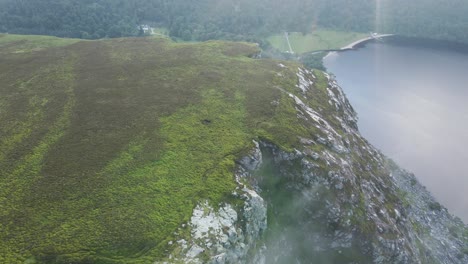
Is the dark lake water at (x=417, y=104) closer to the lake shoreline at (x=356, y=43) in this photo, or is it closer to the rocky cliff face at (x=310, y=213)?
the lake shoreline at (x=356, y=43)

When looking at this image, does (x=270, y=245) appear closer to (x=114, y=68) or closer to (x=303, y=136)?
(x=303, y=136)

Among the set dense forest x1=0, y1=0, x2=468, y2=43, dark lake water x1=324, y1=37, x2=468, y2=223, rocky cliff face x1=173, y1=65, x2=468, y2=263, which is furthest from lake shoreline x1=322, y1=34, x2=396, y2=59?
rocky cliff face x1=173, y1=65, x2=468, y2=263

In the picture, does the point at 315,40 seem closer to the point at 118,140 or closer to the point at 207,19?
the point at 207,19

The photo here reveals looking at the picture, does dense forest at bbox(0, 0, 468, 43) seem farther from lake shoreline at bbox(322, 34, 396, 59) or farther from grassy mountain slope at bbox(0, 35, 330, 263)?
grassy mountain slope at bbox(0, 35, 330, 263)

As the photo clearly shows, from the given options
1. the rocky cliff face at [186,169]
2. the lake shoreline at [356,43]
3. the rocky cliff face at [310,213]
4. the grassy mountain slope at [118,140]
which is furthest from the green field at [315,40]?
the rocky cliff face at [310,213]

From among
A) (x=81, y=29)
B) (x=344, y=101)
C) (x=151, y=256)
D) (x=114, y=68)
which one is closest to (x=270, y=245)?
(x=151, y=256)

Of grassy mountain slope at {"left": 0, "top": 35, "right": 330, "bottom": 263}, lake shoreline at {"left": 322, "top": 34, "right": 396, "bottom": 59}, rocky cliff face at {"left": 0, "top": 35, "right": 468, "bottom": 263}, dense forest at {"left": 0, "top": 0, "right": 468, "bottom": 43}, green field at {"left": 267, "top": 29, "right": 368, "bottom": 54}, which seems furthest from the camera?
green field at {"left": 267, "top": 29, "right": 368, "bottom": 54}
